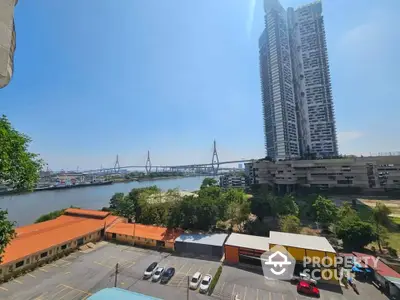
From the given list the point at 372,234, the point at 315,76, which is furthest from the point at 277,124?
the point at 372,234

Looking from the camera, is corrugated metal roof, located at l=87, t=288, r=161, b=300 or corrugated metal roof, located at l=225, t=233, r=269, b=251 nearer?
corrugated metal roof, located at l=87, t=288, r=161, b=300

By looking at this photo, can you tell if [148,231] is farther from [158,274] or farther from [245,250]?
[245,250]

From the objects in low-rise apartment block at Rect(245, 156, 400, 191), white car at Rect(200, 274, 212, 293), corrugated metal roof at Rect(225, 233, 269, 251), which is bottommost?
white car at Rect(200, 274, 212, 293)

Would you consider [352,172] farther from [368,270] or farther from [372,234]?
[368,270]

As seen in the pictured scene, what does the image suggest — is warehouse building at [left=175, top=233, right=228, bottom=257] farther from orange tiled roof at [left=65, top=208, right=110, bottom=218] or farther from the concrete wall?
orange tiled roof at [left=65, top=208, right=110, bottom=218]

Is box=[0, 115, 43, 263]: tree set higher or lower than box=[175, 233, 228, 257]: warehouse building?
higher

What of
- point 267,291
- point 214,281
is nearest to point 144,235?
point 214,281

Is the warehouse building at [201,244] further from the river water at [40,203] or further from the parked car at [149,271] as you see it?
the river water at [40,203]

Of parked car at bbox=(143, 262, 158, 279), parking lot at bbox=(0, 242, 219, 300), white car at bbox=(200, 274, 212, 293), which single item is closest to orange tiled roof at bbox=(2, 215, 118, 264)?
parking lot at bbox=(0, 242, 219, 300)

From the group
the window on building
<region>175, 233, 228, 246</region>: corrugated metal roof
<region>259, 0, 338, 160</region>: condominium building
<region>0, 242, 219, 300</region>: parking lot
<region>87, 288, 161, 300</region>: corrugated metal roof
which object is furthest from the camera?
<region>259, 0, 338, 160</region>: condominium building
